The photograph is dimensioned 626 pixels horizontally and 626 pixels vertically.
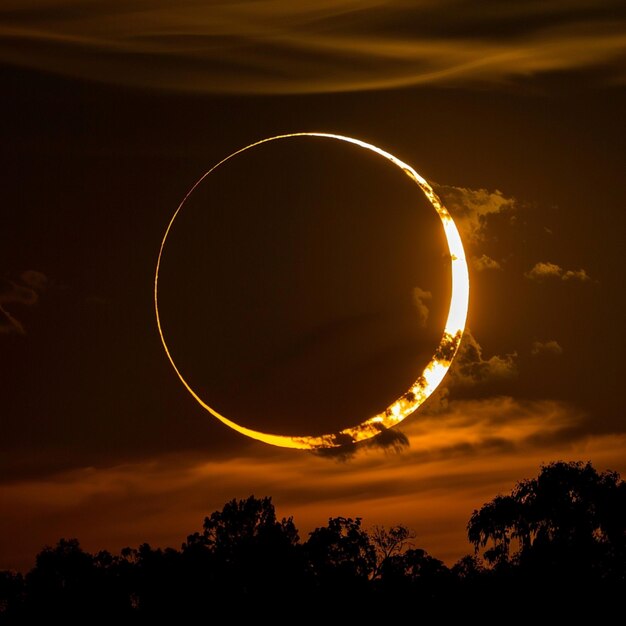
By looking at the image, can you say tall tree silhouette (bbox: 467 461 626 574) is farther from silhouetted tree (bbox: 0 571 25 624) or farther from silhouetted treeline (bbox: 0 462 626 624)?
silhouetted tree (bbox: 0 571 25 624)

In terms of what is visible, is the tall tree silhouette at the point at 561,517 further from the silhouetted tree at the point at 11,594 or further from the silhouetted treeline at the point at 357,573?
the silhouetted tree at the point at 11,594

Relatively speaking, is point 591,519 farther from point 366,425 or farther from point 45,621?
point 45,621

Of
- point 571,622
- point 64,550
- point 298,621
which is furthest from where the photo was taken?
point 64,550

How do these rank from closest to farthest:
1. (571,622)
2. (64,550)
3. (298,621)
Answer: (571,622), (298,621), (64,550)

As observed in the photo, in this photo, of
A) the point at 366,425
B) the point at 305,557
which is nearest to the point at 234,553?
→ the point at 305,557

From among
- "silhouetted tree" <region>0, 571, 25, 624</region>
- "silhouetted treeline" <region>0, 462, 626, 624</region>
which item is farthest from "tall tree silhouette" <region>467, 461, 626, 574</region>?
"silhouetted tree" <region>0, 571, 25, 624</region>

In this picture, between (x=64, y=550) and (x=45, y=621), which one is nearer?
(x=45, y=621)

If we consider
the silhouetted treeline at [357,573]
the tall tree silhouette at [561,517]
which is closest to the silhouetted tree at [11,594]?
the silhouetted treeline at [357,573]

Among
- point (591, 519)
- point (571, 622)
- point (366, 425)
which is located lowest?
point (571, 622)
